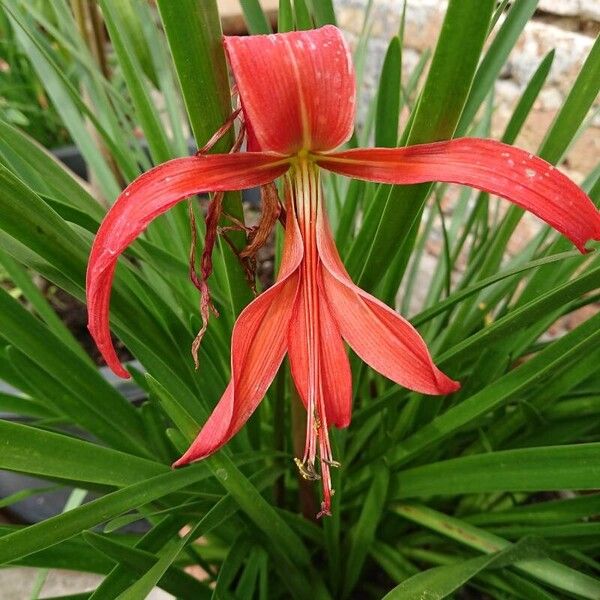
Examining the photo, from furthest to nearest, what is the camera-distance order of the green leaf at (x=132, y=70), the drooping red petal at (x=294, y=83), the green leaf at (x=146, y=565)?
the green leaf at (x=132, y=70) → the green leaf at (x=146, y=565) → the drooping red petal at (x=294, y=83)

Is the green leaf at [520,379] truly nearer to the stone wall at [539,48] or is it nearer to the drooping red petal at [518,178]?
the drooping red petal at [518,178]

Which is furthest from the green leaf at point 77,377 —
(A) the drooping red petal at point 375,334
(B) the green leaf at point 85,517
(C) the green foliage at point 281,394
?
(A) the drooping red petal at point 375,334

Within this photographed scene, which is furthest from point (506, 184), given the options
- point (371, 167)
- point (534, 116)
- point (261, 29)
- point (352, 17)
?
point (352, 17)

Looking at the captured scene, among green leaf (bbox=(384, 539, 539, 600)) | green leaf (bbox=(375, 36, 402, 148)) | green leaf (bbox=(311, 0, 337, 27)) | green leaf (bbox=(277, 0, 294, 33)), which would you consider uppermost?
green leaf (bbox=(311, 0, 337, 27))

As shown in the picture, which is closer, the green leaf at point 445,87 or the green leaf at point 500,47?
the green leaf at point 445,87

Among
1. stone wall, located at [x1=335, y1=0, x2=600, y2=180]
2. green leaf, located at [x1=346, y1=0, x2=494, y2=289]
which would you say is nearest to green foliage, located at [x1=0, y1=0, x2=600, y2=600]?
green leaf, located at [x1=346, y1=0, x2=494, y2=289]

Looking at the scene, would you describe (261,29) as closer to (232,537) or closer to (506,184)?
(506,184)

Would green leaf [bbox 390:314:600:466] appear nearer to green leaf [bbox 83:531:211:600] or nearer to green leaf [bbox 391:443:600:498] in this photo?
green leaf [bbox 391:443:600:498]
